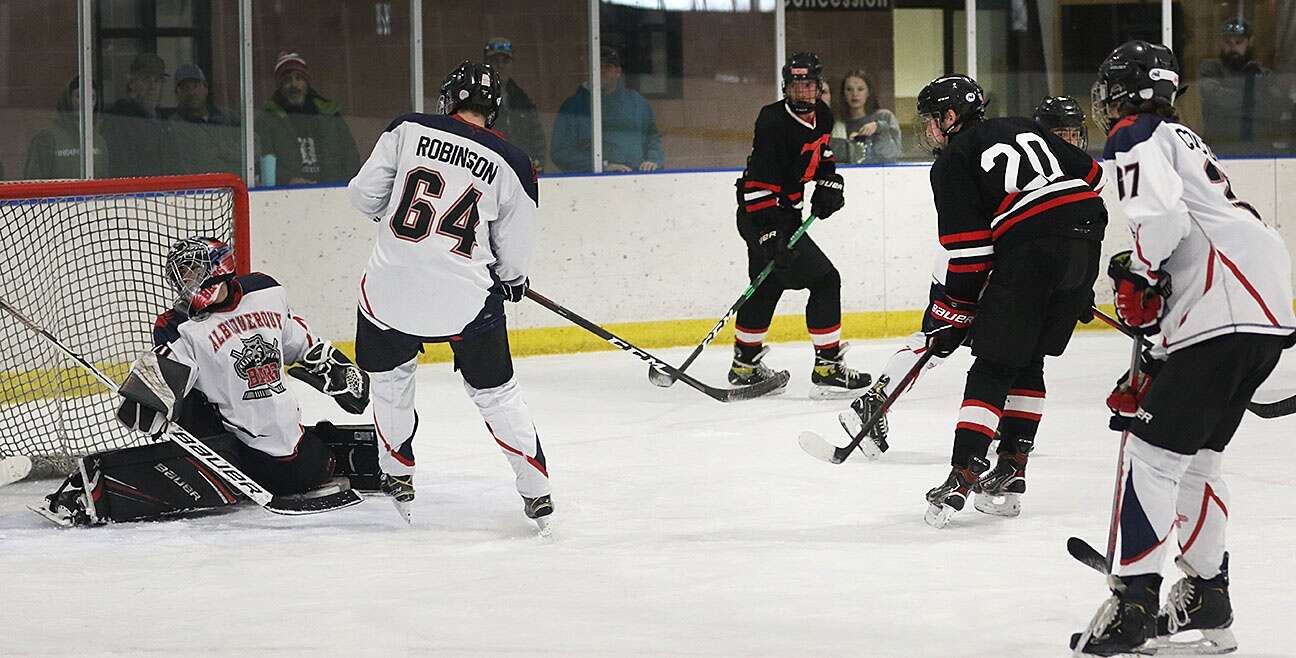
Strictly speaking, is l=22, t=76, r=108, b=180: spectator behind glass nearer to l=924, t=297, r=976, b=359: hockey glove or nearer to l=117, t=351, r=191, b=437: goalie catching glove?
l=117, t=351, r=191, b=437: goalie catching glove

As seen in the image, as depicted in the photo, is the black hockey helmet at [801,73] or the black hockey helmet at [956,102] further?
the black hockey helmet at [801,73]

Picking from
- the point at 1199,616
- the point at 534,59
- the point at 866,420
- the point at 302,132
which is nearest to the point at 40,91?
the point at 302,132

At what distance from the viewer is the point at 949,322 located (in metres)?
3.98

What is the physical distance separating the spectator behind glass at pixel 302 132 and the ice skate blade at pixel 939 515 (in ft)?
13.0

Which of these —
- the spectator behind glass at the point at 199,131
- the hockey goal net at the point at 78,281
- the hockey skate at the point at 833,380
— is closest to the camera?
the hockey goal net at the point at 78,281

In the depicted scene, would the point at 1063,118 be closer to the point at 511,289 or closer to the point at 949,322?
the point at 949,322

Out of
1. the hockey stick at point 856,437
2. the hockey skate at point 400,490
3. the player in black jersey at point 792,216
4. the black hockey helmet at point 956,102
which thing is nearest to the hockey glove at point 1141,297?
the black hockey helmet at point 956,102

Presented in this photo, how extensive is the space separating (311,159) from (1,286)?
2283 mm

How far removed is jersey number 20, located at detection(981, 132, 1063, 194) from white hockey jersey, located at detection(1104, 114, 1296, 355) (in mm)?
1080

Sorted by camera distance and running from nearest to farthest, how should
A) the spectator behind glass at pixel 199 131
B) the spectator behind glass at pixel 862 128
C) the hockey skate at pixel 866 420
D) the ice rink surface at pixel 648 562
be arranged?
1. the ice rink surface at pixel 648 562
2. the hockey skate at pixel 866 420
3. the spectator behind glass at pixel 199 131
4. the spectator behind glass at pixel 862 128

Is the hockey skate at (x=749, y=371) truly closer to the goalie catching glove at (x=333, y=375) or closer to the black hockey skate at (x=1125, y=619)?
the goalie catching glove at (x=333, y=375)

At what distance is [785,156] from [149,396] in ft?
9.68

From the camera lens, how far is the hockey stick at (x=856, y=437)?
4301 millimetres

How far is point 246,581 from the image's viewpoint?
355cm
